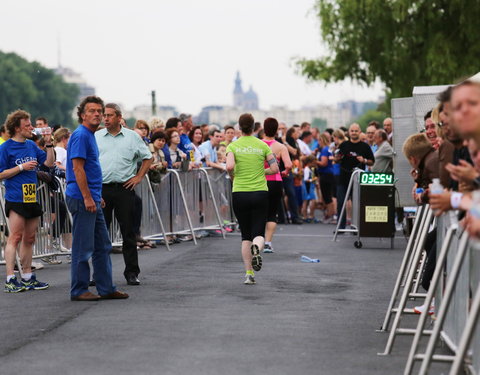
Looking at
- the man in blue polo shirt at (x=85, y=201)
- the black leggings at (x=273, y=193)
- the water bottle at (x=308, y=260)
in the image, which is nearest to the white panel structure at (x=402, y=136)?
the black leggings at (x=273, y=193)

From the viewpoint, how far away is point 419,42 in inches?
1478

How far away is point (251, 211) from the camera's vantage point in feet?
45.2

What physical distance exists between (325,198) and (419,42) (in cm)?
1189

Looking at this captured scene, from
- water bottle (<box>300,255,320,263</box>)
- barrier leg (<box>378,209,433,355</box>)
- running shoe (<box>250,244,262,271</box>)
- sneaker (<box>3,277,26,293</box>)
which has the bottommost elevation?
water bottle (<box>300,255,320,263</box>)

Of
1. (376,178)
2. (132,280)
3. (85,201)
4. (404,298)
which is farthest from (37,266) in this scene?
(404,298)

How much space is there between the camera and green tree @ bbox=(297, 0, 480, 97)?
3612cm

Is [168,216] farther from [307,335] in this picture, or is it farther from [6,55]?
[6,55]

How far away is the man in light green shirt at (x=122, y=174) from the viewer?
13.4 meters

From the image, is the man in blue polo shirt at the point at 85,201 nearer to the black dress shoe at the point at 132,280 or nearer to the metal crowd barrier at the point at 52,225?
the black dress shoe at the point at 132,280

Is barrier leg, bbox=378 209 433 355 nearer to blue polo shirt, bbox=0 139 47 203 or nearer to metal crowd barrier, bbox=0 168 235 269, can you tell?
blue polo shirt, bbox=0 139 47 203

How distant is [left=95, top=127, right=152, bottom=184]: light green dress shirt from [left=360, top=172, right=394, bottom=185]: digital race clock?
6599mm

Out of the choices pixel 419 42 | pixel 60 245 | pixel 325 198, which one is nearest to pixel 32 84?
pixel 419 42

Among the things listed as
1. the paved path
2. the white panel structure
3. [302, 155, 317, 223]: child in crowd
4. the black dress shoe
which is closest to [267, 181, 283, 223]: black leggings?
the paved path

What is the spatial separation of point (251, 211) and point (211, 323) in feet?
11.8
